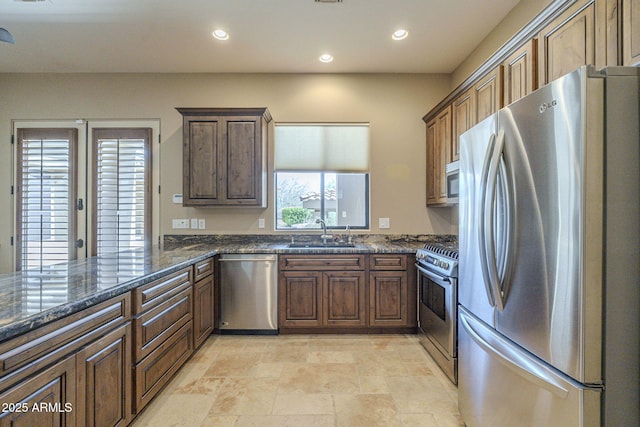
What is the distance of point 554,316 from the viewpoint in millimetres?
1065

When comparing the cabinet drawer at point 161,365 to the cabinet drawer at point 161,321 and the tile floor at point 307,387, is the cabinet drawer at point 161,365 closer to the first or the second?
the cabinet drawer at point 161,321

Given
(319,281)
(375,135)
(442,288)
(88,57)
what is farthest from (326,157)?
(88,57)

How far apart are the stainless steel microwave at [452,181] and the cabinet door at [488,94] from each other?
0.45 meters

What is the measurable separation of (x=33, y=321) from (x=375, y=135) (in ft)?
11.3

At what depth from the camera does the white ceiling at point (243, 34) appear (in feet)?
8.12

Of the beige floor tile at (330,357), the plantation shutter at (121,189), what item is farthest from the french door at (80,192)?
the beige floor tile at (330,357)

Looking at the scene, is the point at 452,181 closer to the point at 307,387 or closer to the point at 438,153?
the point at 438,153

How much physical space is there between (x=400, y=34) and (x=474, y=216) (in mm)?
2206

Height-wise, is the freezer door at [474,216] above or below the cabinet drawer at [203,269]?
above

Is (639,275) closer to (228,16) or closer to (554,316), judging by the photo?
(554,316)

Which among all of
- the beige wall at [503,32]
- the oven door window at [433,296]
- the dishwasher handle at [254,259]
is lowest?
the oven door window at [433,296]

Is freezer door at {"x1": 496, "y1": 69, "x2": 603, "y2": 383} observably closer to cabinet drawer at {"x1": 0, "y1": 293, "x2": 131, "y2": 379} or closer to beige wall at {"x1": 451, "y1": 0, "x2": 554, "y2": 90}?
beige wall at {"x1": 451, "y1": 0, "x2": 554, "y2": 90}

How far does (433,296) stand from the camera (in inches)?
102

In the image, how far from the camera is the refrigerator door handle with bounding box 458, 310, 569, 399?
1.07 m
